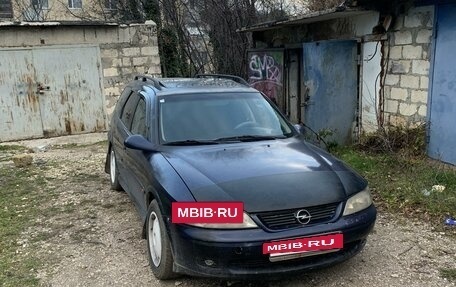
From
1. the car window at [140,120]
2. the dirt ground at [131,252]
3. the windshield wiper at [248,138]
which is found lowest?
the dirt ground at [131,252]

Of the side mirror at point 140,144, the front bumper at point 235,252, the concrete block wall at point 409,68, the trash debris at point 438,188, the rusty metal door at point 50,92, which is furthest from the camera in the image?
the rusty metal door at point 50,92

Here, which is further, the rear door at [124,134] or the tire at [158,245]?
the rear door at [124,134]

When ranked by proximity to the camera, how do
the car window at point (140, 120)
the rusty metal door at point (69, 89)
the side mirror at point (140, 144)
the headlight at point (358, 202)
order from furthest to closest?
the rusty metal door at point (69, 89)
the car window at point (140, 120)
the side mirror at point (140, 144)
the headlight at point (358, 202)

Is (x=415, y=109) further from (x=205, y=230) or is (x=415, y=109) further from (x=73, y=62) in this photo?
(x=73, y=62)

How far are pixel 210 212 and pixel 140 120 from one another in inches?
75.7

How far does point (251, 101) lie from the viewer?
15.0ft

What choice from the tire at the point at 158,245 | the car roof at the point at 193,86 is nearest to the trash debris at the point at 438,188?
the car roof at the point at 193,86

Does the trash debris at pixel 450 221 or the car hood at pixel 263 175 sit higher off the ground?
the car hood at pixel 263 175

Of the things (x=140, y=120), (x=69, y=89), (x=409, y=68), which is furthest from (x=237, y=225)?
(x=69, y=89)

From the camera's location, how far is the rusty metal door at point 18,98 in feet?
32.8

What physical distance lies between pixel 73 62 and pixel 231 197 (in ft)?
28.8

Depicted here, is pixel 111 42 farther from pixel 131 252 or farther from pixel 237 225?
pixel 237 225

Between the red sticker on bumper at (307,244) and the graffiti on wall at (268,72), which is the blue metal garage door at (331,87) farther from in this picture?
the red sticker on bumper at (307,244)

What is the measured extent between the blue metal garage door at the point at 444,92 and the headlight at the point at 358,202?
3365 mm
